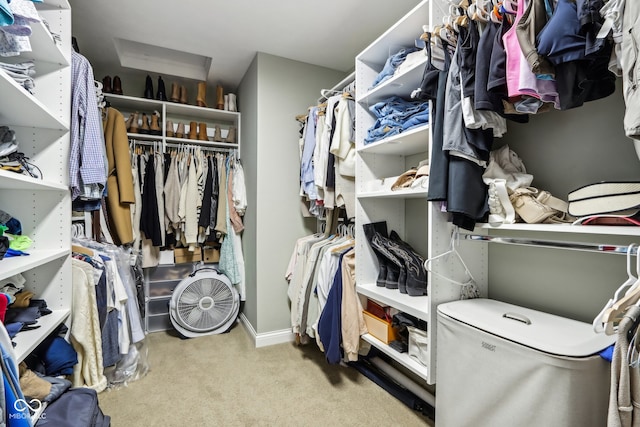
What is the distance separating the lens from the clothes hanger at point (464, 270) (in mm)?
1333

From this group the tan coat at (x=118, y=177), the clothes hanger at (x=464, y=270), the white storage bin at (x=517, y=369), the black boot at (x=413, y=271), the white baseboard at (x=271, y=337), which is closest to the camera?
the white storage bin at (x=517, y=369)

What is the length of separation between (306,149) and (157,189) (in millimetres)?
1417

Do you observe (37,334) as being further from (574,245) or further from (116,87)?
(116,87)

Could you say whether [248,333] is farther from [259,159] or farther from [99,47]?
[99,47]

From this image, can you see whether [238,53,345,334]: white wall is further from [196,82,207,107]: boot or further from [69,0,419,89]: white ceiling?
[196,82,207,107]: boot

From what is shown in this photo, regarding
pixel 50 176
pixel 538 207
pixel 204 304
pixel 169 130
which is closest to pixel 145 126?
pixel 169 130

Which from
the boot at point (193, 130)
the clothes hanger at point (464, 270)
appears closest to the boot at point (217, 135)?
the boot at point (193, 130)

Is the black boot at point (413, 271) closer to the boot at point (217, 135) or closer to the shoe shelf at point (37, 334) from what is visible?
the shoe shelf at point (37, 334)

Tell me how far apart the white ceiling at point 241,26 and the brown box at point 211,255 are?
5.74 feet

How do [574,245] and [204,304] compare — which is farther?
[204,304]

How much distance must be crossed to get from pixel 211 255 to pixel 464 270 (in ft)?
7.73

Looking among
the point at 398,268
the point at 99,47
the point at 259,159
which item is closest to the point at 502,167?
the point at 398,268

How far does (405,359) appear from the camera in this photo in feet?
4.84

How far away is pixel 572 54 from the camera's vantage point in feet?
2.70
